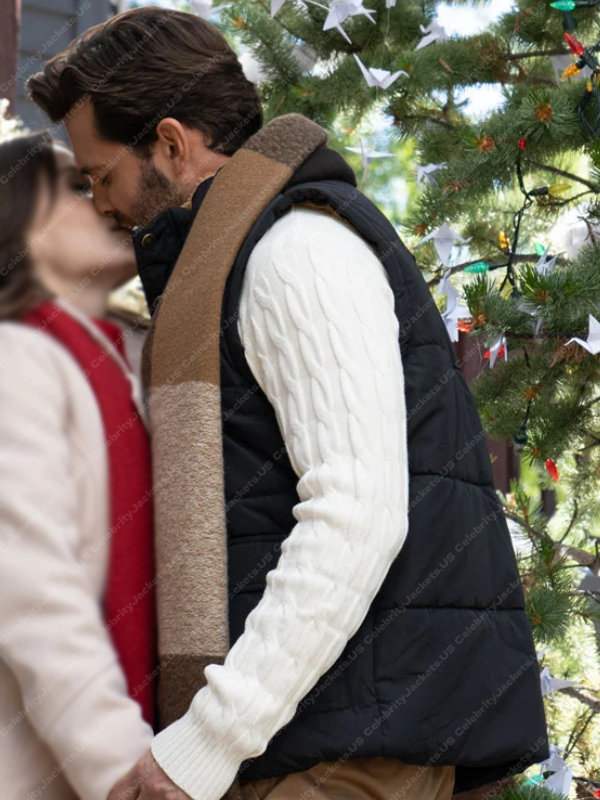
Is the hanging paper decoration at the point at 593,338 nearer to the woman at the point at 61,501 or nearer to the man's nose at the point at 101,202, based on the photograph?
the man's nose at the point at 101,202

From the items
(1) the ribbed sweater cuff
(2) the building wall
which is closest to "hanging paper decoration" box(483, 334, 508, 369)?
(1) the ribbed sweater cuff

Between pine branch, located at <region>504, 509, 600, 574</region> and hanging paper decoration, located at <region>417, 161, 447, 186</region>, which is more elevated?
hanging paper decoration, located at <region>417, 161, 447, 186</region>

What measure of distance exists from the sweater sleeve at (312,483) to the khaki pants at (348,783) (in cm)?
12

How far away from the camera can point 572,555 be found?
3.08 metres

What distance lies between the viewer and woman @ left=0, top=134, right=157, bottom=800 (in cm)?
95

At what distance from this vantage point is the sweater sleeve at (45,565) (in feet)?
3.10

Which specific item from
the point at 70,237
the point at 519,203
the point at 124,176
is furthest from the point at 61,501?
the point at 519,203

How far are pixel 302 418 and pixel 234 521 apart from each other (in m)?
0.17

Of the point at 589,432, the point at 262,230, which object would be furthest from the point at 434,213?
the point at 262,230

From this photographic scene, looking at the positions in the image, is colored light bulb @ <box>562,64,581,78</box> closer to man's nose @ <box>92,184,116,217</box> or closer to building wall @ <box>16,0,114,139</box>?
man's nose @ <box>92,184,116,217</box>

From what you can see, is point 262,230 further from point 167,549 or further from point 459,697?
point 459,697

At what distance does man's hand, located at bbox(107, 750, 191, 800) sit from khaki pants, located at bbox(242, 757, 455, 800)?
0.49 feet

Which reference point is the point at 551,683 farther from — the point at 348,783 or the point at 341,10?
the point at 341,10

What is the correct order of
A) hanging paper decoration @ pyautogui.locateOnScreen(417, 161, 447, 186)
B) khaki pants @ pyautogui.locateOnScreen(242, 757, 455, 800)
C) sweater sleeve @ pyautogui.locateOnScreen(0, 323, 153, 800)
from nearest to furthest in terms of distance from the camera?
sweater sleeve @ pyautogui.locateOnScreen(0, 323, 153, 800) < khaki pants @ pyautogui.locateOnScreen(242, 757, 455, 800) < hanging paper decoration @ pyautogui.locateOnScreen(417, 161, 447, 186)
